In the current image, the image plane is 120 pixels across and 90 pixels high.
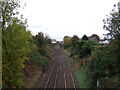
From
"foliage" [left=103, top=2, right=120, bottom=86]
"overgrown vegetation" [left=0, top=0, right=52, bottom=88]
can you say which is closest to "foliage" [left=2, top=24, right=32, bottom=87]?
"overgrown vegetation" [left=0, top=0, right=52, bottom=88]

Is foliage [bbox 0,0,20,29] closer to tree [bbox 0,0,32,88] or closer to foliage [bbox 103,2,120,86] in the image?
tree [bbox 0,0,32,88]

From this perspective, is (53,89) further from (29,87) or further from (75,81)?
(75,81)

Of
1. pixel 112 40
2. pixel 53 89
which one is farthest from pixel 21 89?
pixel 112 40

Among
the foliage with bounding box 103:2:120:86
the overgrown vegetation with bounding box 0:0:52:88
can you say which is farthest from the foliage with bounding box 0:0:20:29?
the foliage with bounding box 103:2:120:86

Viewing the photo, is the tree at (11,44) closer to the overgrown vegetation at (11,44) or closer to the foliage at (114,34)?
the overgrown vegetation at (11,44)

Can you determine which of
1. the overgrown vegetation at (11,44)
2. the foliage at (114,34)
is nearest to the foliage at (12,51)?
the overgrown vegetation at (11,44)

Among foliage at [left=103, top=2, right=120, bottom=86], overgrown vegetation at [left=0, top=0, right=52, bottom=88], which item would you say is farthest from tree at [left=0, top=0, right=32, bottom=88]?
foliage at [left=103, top=2, right=120, bottom=86]

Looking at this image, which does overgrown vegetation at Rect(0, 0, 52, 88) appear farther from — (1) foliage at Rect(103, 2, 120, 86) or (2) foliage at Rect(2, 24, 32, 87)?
(1) foliage at Rect(103, 2, 120, 86)

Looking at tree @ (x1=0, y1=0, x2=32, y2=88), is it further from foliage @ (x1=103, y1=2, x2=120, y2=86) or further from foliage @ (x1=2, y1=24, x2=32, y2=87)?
foliage @ (x1=103, y1=2, x2=120, y2=86)

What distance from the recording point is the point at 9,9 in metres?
13.6

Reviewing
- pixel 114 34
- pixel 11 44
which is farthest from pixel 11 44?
pixel 114 34

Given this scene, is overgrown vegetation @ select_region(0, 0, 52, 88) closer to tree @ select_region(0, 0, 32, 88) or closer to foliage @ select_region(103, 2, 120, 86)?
tree @ select_region(0, 0, 32, 88)

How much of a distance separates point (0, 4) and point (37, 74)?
16249 mm

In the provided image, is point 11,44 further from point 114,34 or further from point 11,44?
point 114,34
